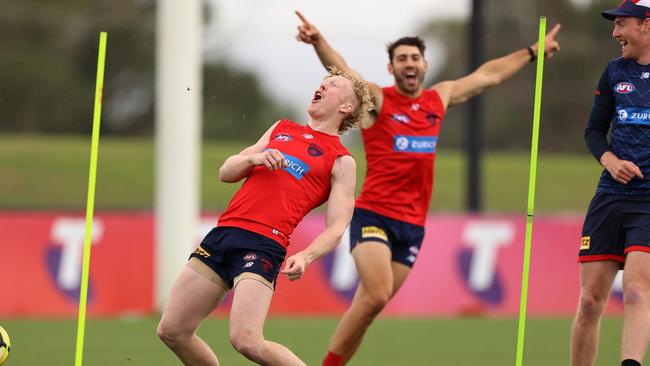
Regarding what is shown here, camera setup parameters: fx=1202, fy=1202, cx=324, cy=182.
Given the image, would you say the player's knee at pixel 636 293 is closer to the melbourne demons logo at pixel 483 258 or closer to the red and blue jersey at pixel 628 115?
the red and blue jersey at pixel 628 115

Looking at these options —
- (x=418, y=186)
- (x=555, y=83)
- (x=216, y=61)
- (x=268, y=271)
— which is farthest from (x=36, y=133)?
(x=268, y=271)

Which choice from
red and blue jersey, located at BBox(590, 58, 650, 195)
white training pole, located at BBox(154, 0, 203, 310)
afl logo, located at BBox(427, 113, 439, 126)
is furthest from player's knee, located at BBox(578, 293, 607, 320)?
white training pole, located at BBox(154, 0, 203, 310)

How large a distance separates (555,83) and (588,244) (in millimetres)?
13857

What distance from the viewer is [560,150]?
71.8 ft

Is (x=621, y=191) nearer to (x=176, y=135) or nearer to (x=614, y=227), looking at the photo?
(x=614, y=227)

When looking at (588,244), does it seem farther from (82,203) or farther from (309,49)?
(82,203)

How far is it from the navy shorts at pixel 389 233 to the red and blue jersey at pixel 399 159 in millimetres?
52

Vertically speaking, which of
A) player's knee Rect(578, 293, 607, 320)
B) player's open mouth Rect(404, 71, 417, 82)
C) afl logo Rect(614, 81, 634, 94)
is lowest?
player's knee Rect(578, 293, 607, 320)

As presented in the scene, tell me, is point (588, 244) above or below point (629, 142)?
below

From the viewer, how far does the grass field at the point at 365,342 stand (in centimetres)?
1089

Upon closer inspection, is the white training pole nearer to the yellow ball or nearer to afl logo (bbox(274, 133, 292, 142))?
the yellow ball

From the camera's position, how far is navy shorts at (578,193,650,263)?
7.64m

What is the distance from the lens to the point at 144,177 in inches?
933

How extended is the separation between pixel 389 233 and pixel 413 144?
2.41 ft
